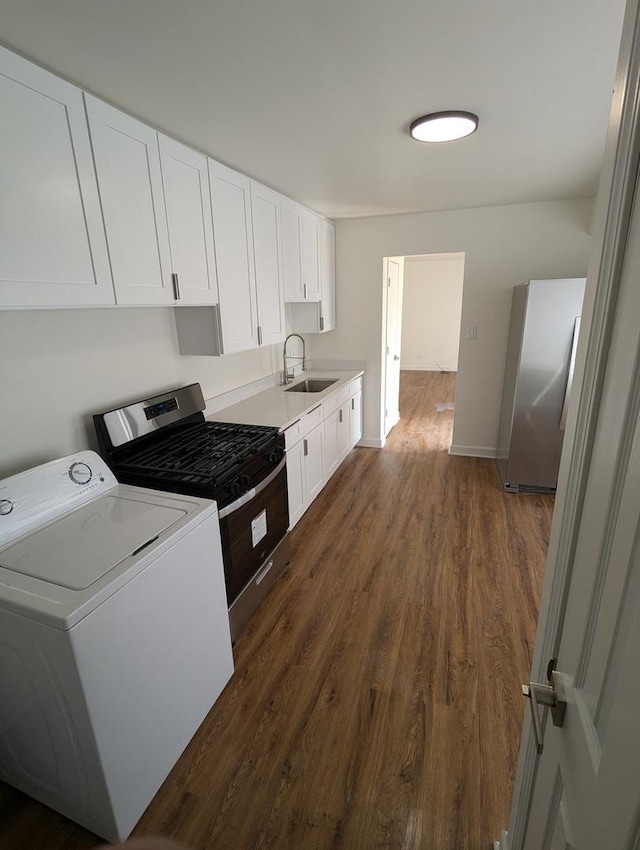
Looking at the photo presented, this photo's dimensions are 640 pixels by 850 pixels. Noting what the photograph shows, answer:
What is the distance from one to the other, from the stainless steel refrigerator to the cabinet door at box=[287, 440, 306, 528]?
188 cm

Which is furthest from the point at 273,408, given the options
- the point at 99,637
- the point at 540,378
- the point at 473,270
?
the point at 473,270

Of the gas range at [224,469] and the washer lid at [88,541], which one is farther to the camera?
the gas range at [224,469]

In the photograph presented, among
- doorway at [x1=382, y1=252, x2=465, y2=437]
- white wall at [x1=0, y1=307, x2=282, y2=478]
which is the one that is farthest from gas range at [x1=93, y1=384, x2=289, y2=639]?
doorway at [x1=382, y1=252, x2=465, y2=437]

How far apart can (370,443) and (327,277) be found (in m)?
1.89

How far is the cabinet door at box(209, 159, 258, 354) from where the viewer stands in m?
2.34

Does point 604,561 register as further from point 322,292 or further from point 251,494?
point 322,292

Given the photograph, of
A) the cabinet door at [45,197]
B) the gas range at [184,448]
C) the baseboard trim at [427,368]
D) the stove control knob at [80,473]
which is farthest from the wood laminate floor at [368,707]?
the baseboard trim at [427,368]

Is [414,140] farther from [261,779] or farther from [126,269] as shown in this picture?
[261,779]

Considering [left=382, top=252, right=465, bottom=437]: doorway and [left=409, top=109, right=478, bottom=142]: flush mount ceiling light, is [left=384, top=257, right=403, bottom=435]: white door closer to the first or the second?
[left=409, top=109, right=478, bottom=142]: flush mount ceiling light

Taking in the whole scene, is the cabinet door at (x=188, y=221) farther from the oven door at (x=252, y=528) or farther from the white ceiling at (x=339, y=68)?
the oven door at (x=252, y=528)

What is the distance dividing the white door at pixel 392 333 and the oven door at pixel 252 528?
104 inches

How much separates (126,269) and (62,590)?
1.27 m

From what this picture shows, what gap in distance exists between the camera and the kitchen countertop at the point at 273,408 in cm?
275

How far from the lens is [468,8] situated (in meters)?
Result: 1.20
